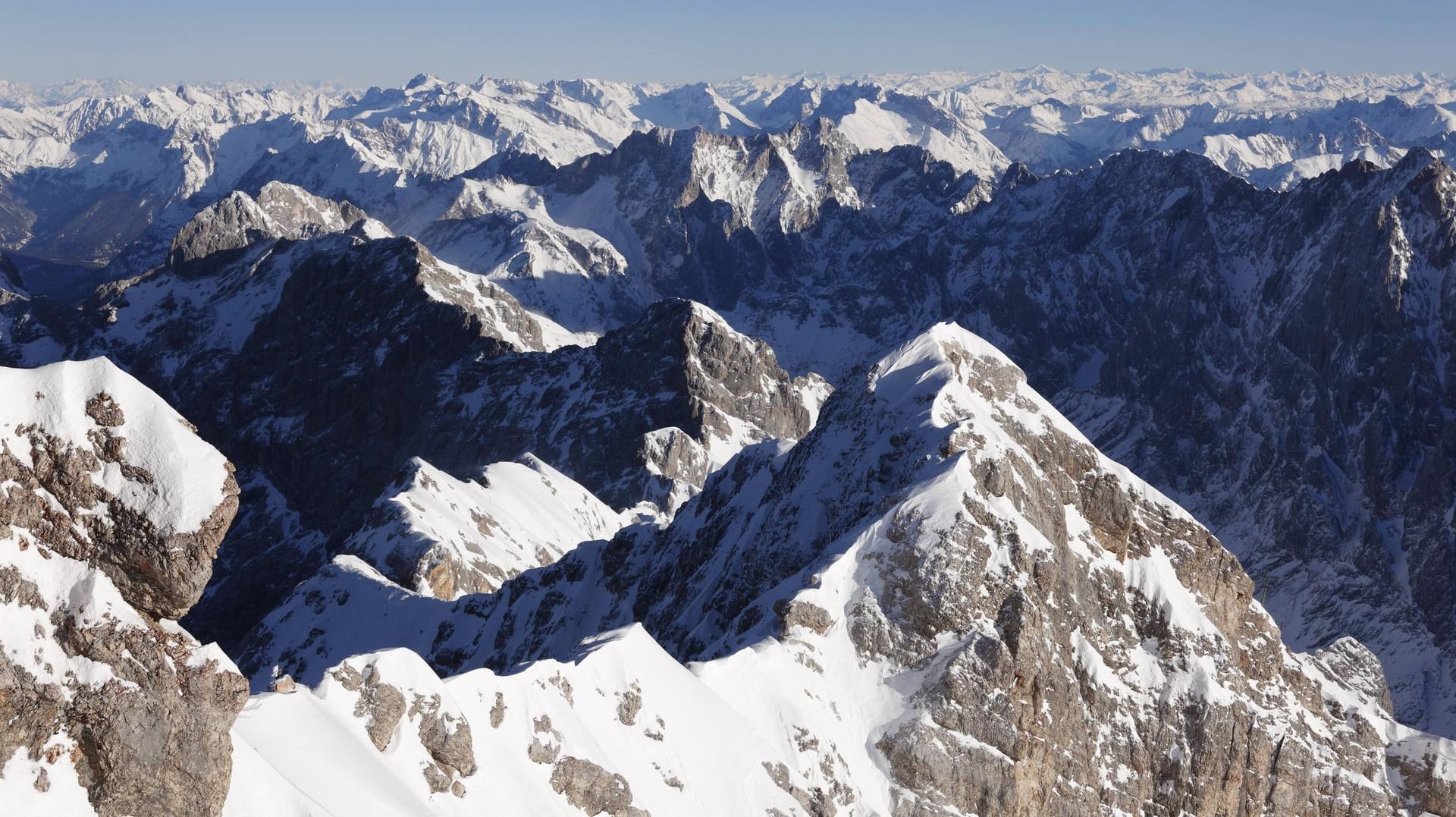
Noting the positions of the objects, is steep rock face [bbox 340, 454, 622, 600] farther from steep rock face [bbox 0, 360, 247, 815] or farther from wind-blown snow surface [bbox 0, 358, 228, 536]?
wind-blown snow surface [bbox 0, 358, 228, 536]

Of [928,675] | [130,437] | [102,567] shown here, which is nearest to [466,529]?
[928,675]

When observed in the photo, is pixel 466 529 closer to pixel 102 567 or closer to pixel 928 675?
pixel 928 675

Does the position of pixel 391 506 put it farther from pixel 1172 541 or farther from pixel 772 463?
pixel 1172 541

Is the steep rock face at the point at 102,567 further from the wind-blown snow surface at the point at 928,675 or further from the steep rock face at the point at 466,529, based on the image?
the steep rock face at the point at 466,529

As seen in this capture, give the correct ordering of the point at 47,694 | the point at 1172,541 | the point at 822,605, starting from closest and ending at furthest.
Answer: the point at 47,694 < the point at 822,605 < the point at 1172,541

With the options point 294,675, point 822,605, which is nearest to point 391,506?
point 294,675

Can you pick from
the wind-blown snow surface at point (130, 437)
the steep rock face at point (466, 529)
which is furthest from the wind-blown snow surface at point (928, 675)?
the steep rock face at point (466, 529)

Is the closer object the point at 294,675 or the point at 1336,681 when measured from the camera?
the point at 1336,681
